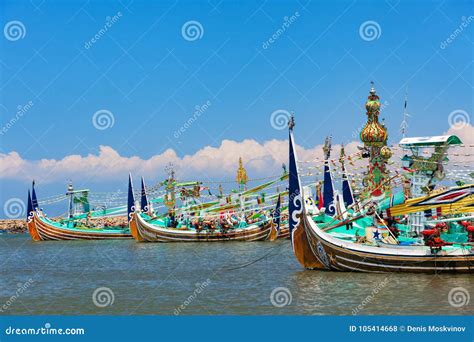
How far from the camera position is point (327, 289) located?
1172 inches

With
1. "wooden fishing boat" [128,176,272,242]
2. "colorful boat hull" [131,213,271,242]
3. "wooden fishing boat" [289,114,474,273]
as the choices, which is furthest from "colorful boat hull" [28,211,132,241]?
"wooden fishing boat" [289,114,474,273]

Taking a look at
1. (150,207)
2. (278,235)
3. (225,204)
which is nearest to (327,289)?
(278,235)

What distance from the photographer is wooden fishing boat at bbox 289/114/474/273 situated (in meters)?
31.4

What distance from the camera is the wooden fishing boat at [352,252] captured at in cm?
3139

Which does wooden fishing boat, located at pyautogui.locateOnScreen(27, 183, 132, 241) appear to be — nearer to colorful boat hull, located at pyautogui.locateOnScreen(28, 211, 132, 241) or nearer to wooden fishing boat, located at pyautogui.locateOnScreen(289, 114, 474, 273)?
colorful boat hull, located at pyautogui.locateOnScreen(28, 211, 132, 241)

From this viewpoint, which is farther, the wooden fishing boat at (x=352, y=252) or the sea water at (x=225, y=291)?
the wooden fishing boat at (x=352, y=252)

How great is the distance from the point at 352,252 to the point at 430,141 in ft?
22.7

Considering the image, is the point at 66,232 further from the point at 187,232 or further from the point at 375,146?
the point at 375,146

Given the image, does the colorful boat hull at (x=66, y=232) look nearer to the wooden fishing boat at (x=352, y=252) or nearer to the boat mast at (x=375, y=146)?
the boat mast at (x=375, y=146)

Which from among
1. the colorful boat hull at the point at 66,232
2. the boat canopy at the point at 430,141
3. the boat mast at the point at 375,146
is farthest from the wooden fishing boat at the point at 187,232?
the boat canopy at the point at 430,141

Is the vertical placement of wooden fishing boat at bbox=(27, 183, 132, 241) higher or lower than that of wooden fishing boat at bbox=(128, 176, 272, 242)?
lower

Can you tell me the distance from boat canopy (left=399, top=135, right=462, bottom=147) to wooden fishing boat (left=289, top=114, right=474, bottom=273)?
4.36m

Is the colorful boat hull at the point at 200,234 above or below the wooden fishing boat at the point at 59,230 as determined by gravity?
above

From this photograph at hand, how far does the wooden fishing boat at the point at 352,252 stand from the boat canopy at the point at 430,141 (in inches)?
172
